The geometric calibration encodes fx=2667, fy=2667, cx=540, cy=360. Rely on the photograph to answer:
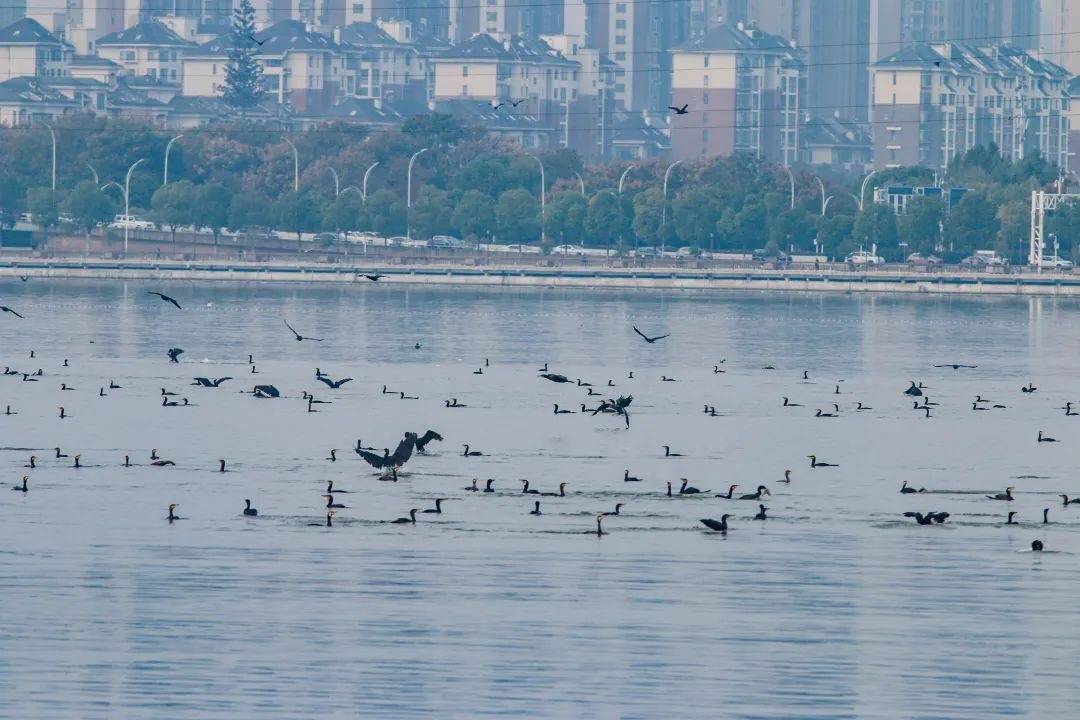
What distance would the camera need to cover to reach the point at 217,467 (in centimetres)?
5588

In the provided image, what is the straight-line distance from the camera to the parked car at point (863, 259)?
189375mm

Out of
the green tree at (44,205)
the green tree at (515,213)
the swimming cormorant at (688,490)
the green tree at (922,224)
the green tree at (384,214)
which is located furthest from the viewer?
the green tree at (515,213)

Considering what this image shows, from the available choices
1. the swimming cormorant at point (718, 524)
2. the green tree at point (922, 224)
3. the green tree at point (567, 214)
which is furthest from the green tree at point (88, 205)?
the swimming cormorant at point (718, 524)

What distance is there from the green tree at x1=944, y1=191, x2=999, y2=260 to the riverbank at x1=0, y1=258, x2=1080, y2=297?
32.2 feet

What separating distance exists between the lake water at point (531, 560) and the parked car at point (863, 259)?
102162 millimetres

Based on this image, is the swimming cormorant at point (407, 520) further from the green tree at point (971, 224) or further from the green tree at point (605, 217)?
the green tree at point (971, 224)

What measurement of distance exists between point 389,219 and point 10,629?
163 metres

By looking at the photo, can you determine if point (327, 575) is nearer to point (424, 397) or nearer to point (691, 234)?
point (424, 397)

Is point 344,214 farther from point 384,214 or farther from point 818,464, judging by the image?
point 818,464

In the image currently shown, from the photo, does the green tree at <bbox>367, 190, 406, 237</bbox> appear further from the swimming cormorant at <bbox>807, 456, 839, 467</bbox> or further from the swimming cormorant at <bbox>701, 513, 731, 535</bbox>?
the swimming cormorant at <bbox>701, 513, 731, 535</bbox>

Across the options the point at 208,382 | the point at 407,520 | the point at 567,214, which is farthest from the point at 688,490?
the point at 567,214

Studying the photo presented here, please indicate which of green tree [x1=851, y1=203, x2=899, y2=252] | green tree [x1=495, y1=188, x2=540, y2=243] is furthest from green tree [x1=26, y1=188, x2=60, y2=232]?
green tree [x1=851, y1=203, x2=899, y2=252]

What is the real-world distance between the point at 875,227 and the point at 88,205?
56.8 m

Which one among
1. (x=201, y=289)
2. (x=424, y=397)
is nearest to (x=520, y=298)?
(x=201, y=289)
